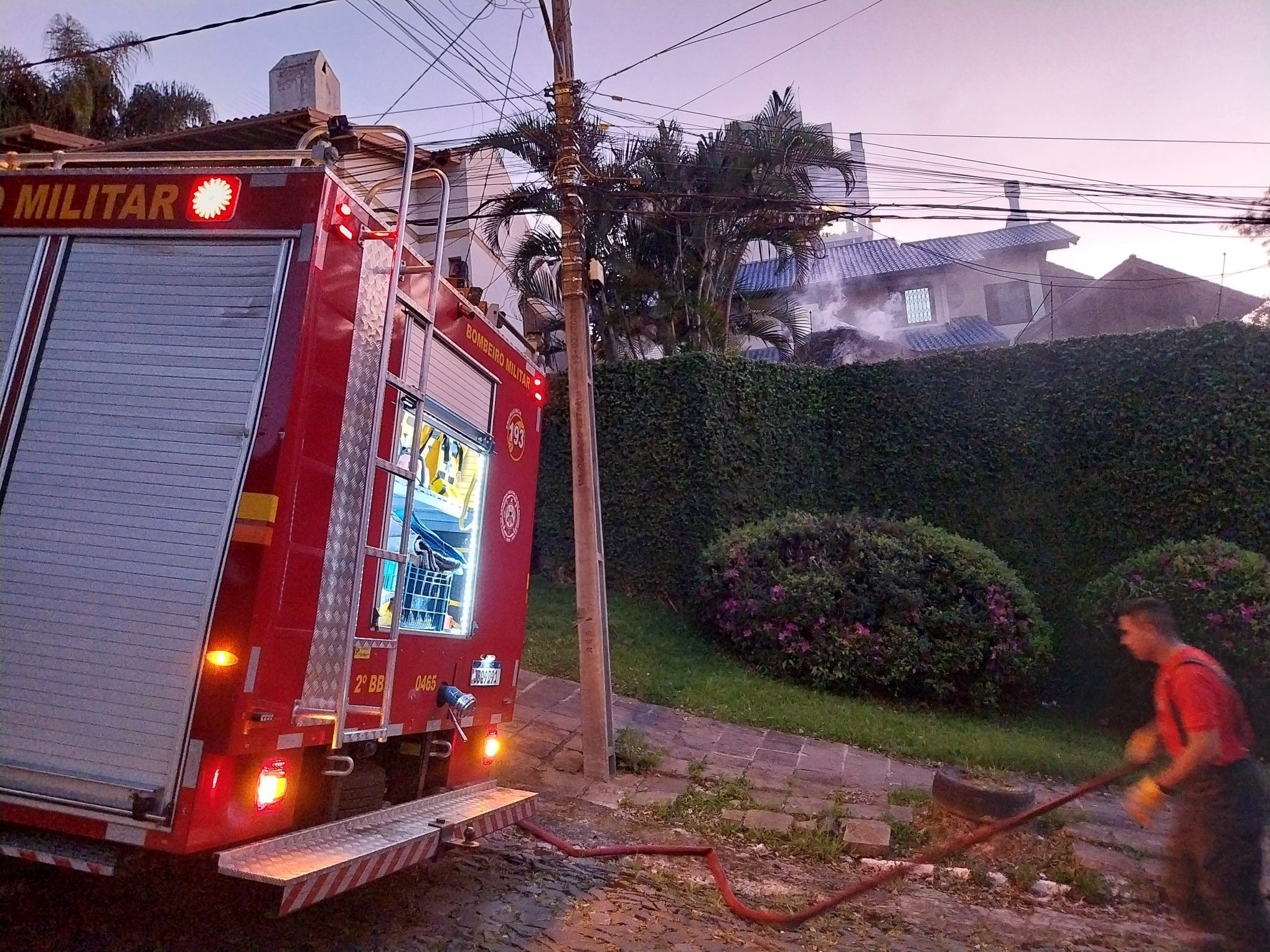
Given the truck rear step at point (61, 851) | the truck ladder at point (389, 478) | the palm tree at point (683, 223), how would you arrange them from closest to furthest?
the truck rear step at point (61, 851) → the truck ladder at point (389, 478) → the palm tree at point (683, 223)

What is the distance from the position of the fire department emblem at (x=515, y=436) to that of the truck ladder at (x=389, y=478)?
1.18m

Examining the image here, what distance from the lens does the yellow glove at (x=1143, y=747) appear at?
158 inches

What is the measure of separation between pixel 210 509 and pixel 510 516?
2.27 meters

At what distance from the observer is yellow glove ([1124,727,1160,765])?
400 centimetres

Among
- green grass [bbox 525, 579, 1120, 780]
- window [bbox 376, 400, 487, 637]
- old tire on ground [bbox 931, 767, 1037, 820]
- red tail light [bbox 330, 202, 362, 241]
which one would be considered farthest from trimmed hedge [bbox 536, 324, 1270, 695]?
red tail light [bbox 330, 202, 362, 241]

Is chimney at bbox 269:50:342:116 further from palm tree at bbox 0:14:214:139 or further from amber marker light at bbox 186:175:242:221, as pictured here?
amber marker light at bbox 186:175:242:221

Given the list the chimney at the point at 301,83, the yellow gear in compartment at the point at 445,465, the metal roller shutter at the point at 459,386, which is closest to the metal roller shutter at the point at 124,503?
the metal roller shutter at the point at 459,386

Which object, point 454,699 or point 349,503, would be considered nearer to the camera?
point 349,503

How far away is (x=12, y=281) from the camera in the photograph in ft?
11.6

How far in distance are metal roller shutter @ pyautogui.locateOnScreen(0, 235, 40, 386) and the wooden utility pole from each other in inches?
163

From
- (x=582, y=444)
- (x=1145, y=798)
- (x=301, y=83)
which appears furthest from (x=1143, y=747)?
(x=301, y=83)

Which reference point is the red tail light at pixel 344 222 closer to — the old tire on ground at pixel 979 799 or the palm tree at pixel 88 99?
the old tire on ground at pixel 979 799

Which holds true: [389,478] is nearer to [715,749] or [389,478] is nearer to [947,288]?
[715,749]

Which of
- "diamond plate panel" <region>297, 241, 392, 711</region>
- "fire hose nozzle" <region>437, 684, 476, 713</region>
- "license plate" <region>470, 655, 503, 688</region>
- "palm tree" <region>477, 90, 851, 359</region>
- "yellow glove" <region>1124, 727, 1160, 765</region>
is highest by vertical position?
"palm tree" <region>477, 90, 851, 359</region>
